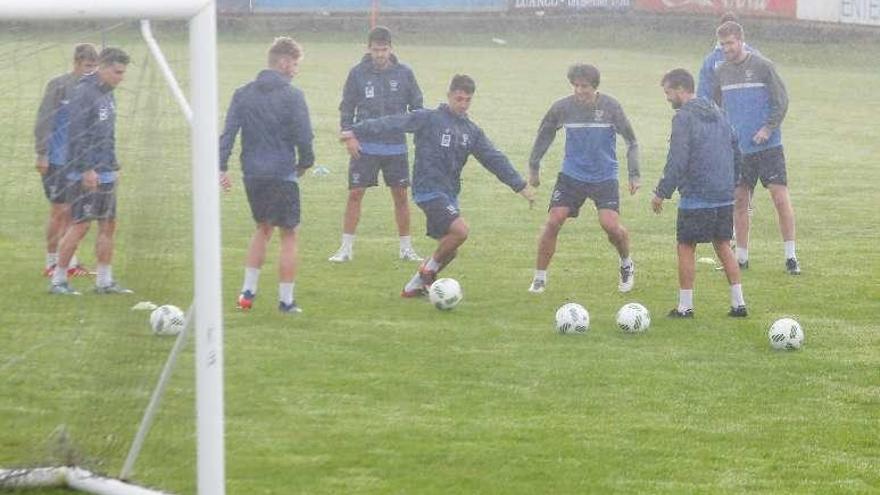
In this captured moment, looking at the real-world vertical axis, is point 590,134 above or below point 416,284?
above

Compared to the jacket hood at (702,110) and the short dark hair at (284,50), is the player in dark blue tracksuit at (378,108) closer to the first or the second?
the short dark hair at (284,50)

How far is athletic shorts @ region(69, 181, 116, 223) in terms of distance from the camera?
8812 mm

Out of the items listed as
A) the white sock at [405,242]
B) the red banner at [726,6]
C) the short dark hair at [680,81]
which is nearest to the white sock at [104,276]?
the short dark hair at [680,81]

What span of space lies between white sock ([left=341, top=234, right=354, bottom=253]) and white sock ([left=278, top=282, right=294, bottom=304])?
2706 mm

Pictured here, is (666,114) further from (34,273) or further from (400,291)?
(34,273)

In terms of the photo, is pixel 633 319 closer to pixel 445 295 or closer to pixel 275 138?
pixel 445 295

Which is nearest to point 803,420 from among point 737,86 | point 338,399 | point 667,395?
point 667,395

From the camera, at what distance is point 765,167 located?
598 inches

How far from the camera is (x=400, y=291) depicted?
46.4ft

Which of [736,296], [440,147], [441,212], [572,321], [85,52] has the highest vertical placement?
[85,52]

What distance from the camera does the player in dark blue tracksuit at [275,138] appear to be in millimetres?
12594

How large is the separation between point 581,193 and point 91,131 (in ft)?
20.2

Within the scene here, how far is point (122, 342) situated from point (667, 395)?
139 inches

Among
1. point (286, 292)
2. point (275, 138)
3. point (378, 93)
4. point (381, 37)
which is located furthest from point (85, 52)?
point (378, 93)
